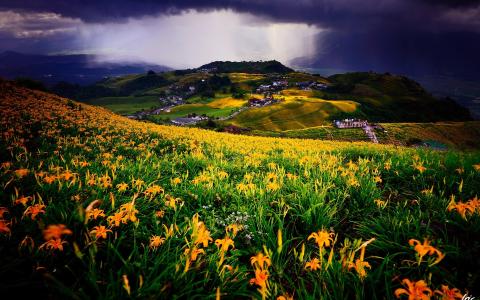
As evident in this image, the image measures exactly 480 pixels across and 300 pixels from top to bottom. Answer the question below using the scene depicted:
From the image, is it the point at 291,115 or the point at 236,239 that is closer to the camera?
the point at 236,239

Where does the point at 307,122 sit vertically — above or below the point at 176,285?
below

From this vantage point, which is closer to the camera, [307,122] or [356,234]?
[356,234]

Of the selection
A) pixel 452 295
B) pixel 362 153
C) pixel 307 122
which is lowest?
pixel 307 122

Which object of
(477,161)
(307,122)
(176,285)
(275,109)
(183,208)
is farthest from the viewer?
(275,109)

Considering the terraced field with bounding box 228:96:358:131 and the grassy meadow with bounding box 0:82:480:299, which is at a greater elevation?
the grassy meadow with bounding box 0:82:480:299

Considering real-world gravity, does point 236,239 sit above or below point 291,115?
above

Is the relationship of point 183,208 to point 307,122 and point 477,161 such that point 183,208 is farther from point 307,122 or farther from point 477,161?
point 307,122

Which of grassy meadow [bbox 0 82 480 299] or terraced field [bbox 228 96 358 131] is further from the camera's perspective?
terraced field [bbox 228 96 358 131]

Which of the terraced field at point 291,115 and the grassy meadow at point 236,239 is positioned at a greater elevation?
the grassy meadow at point 236,239

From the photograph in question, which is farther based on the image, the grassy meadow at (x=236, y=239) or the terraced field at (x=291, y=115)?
the terraced field at (x=291, y=115)

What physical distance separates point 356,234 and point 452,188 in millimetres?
2826

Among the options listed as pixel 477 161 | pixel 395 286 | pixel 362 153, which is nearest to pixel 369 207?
pixel 395 286

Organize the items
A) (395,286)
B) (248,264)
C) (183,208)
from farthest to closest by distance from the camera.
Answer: (183,208)
(248,264)
(395,286)

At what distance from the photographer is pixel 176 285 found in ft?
6.98
